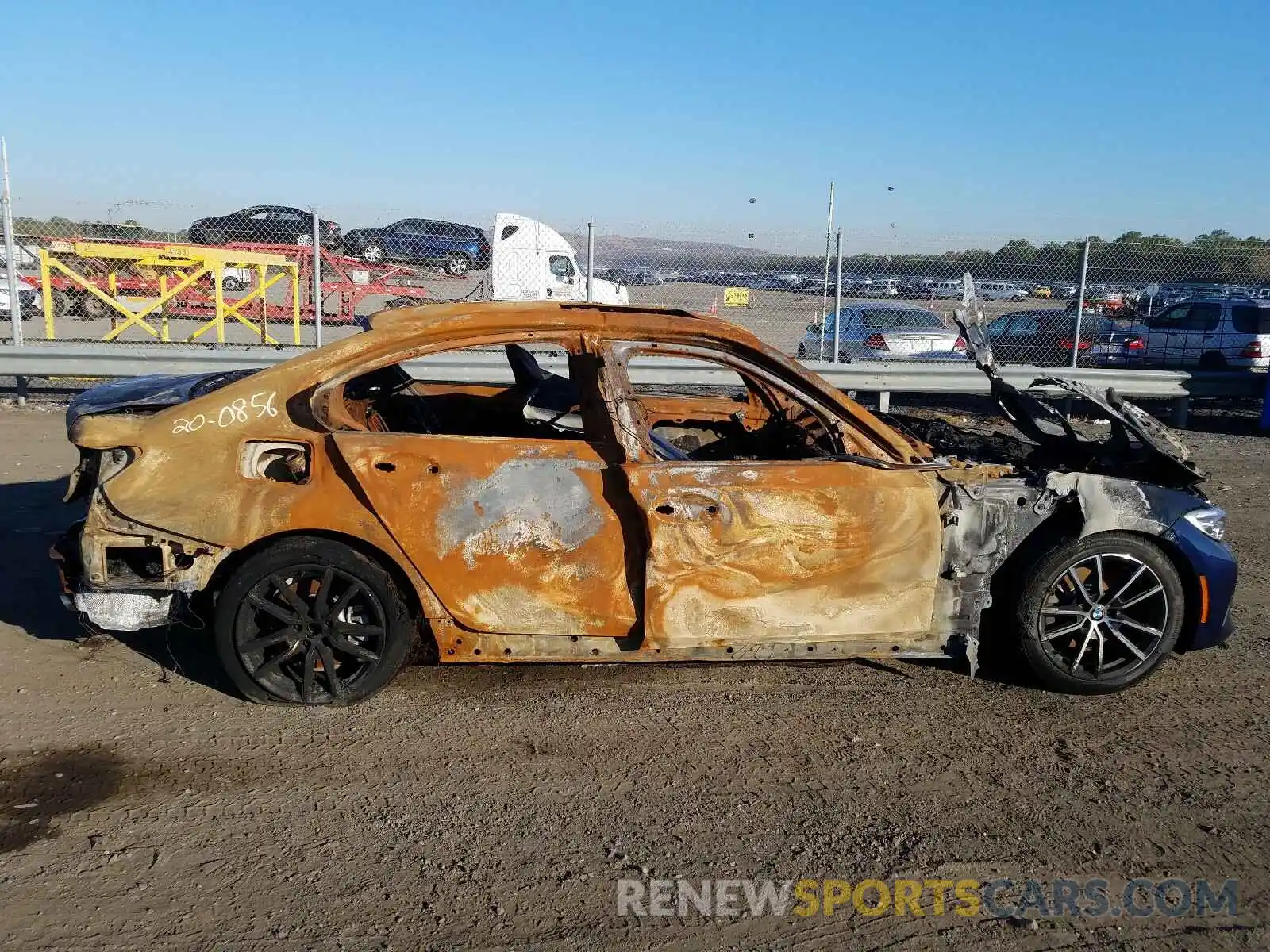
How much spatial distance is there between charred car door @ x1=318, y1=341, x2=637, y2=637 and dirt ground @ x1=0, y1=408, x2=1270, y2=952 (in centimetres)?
48

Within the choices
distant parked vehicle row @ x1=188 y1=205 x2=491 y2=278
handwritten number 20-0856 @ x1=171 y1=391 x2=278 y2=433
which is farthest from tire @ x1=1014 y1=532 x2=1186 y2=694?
distant parked vehicle row @ x1=188 y1=205 x2=491 y2=278

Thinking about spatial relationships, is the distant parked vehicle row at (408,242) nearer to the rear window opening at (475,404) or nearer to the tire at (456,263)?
the tire at (456,263)

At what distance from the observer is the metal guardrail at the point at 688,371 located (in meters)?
10.5

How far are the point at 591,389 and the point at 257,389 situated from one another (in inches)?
53.2

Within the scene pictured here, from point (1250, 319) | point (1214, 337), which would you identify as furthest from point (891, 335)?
point (1250, 319)

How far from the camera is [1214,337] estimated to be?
14.2 m

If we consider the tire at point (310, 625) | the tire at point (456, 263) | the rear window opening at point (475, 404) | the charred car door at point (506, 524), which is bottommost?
the tire at point (310, 625)

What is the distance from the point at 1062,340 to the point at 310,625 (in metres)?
11.4

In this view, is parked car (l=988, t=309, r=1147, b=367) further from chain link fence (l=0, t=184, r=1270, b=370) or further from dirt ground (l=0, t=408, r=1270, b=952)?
dirt ground (l=0, t=408, r=1270, b=952)

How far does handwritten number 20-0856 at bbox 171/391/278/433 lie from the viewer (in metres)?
4.16

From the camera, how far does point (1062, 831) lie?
3564 mm

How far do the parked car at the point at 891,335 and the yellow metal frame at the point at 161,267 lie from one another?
693 cm

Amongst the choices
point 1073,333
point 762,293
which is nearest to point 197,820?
point 762,293
